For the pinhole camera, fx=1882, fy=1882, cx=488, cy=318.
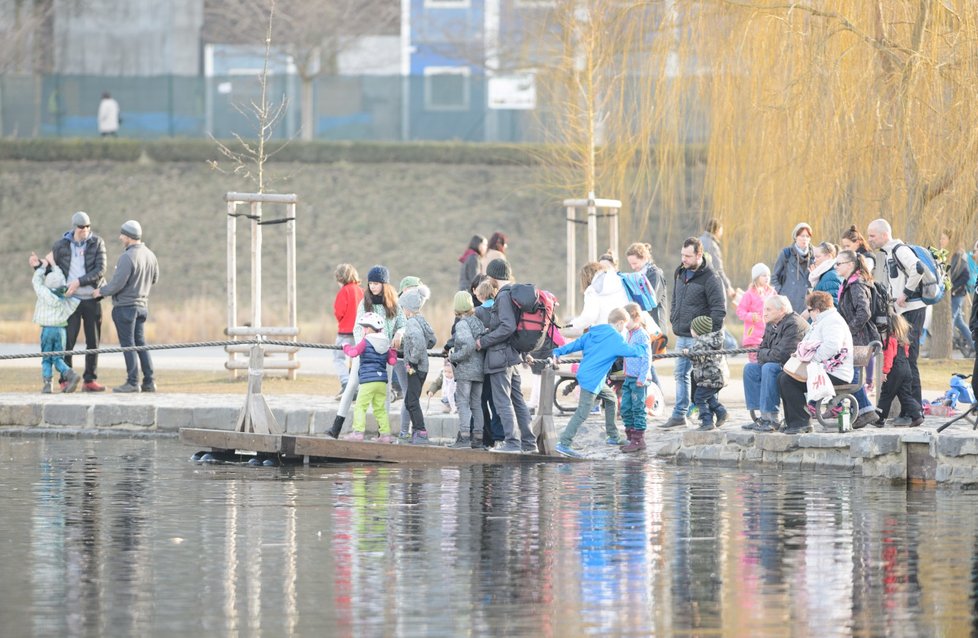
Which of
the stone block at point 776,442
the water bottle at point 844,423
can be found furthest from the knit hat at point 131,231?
the water bottle at point 844,423

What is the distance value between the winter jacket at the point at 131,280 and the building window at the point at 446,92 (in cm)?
3642

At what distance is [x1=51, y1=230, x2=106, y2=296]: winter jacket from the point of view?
21375 millimetres

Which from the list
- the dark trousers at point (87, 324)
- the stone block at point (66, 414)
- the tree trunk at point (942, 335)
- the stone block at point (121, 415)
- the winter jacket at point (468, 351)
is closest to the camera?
the winter jacket at point (468, 351)

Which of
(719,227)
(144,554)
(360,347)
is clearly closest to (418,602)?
(144,554)

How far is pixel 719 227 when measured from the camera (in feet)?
66.7

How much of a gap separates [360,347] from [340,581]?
7151mm

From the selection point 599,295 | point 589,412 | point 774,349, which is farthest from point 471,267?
point 774,349

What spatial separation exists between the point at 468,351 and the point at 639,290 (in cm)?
268

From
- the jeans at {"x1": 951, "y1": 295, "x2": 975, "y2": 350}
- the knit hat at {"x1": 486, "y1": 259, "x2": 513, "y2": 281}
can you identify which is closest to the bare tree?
the jeans at {"x1": 951, "y1": 295, "x2": 975, "y2": 350}

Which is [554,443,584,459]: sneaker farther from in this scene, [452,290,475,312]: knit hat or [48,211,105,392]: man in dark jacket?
[48,211,105,392]: man in dark jacket

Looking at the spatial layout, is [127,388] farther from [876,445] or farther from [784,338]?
[876,445]

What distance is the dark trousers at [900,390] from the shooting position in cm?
1656

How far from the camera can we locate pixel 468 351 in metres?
16.4

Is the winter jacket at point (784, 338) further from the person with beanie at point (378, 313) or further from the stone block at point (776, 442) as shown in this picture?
the person with beanie at point (378, 313)
